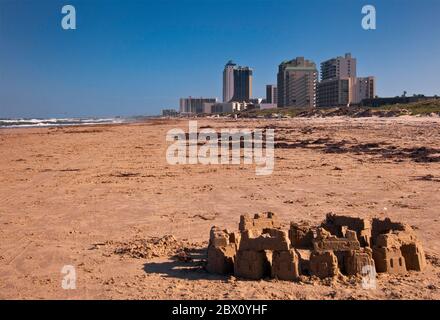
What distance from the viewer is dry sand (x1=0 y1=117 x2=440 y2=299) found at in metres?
5.99

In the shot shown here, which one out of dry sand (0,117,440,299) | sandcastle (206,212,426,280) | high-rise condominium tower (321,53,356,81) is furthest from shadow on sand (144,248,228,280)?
high-rise condominium tower (321,53,356,81)

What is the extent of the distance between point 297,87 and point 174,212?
156 m

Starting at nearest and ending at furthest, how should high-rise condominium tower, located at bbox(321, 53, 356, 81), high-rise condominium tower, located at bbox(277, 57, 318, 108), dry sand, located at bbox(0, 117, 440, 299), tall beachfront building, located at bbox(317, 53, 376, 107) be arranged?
dry sand, located at bbox(0, 117, 440, 299), tall beachfront building, located at bbox(317, 53, 376, 107), high-rise condominium tower, located at bbox(277, 57, 318, 108), high-rise condominium tower, located at bbox(321, 53, 356, 81)

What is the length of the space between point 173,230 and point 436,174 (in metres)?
9.56

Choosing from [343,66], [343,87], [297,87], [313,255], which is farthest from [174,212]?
[343,66]

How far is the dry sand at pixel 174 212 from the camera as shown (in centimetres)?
599

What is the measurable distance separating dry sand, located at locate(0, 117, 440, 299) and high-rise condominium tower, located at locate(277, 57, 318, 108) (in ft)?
445

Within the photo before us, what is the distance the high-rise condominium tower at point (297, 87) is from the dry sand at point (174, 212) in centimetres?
13566

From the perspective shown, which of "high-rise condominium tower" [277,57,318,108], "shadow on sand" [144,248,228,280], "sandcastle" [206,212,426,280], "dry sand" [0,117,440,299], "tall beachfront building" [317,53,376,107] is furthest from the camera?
"high-rise condominium tower" [277,57,318,108]

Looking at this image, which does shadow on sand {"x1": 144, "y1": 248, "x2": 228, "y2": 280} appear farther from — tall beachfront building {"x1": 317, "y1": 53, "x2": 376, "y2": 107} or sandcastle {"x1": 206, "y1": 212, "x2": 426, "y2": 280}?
tall beachfront building {"x1": 317, "y1": 53, "x2": 376, "y2": 107}

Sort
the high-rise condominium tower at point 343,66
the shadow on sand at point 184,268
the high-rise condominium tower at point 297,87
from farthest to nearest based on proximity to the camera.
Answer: the high-rise condominium tower at point 343,66, the high-rise condominium tower at point 297,87, the shadow on sand at point 184,268

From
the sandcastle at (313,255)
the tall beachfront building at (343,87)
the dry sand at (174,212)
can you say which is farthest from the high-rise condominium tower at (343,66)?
the sandcastle at (313,255)

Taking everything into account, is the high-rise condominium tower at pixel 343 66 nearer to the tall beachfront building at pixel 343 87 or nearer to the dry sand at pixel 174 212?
the tall beachfront building at pixel 343 87

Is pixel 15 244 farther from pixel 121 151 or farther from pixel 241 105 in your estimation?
pixel 241 105
